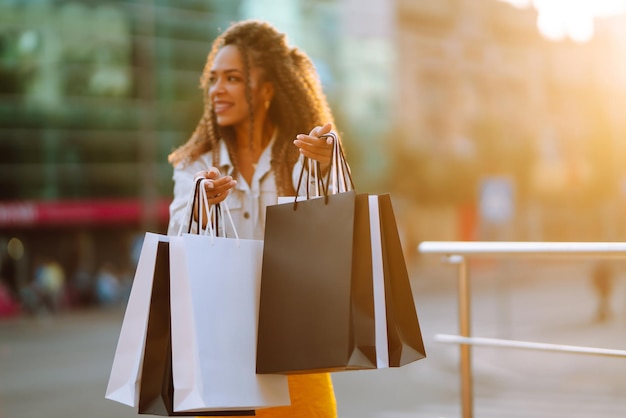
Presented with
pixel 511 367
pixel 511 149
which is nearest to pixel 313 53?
pixel 511 149

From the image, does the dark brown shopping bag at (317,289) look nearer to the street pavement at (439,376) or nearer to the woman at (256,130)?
the woman at (256,130)

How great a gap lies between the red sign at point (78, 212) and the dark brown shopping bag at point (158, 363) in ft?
95.6

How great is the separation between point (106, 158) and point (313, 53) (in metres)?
10.4

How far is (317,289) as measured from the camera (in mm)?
2258

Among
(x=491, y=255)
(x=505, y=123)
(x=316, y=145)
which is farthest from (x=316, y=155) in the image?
(x=505, y=123)

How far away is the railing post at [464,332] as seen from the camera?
338 cm

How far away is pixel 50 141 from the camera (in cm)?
3312

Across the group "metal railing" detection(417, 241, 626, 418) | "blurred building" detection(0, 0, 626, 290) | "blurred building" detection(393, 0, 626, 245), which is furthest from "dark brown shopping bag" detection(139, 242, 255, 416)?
"blurred building" detection(393, 0, 626, 245)

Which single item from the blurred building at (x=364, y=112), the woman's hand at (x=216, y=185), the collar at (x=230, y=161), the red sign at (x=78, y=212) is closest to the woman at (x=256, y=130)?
the collar at (x=230, y=161)

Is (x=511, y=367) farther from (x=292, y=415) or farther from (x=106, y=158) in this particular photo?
(x=106, y=158)

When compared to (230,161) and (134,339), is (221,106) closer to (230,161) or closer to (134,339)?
(230,161)

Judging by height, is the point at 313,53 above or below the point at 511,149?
above

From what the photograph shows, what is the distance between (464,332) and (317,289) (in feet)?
4.35

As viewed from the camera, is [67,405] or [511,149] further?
[511,149]
